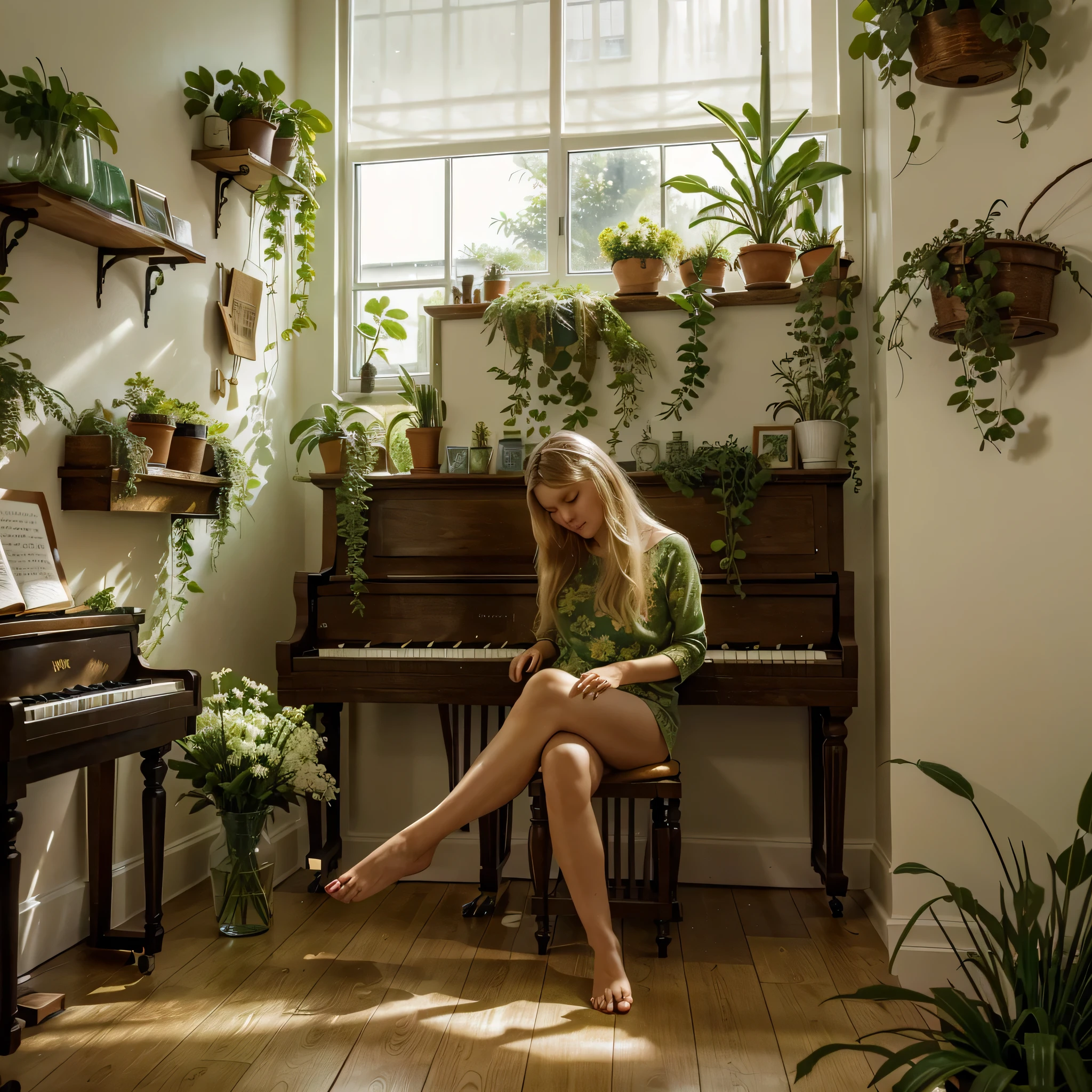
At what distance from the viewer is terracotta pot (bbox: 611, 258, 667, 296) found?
3318 mm

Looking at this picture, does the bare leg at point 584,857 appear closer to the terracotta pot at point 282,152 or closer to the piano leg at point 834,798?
the piano leg at point 834,798

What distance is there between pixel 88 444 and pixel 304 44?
2.15 metres

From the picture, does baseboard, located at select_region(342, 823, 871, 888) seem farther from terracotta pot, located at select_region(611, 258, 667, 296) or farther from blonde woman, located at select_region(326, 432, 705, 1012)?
terracotta pot, located at select_region(611, 258, 667, 296)

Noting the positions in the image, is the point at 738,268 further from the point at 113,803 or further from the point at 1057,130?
the point at 113,803

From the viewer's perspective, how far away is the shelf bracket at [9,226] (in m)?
2.20

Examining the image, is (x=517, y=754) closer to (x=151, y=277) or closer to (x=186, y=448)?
(x=186, y=448)

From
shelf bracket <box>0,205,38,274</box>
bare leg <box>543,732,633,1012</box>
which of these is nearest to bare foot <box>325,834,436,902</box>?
bare leg <box>543,732,633,1012</box>

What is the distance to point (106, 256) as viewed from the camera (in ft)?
8.56

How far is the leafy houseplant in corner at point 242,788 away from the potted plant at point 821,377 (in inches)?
72.0

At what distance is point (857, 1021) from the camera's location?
2.14 metres

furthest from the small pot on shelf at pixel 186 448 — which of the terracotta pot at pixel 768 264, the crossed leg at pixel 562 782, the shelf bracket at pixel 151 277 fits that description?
the terracotta pot at pixel 768 264

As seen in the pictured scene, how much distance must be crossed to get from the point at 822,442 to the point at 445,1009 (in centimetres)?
198

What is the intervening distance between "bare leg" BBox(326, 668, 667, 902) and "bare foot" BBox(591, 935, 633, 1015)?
1.45ft

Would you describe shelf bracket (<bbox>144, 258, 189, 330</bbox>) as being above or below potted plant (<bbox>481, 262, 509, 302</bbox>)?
below
